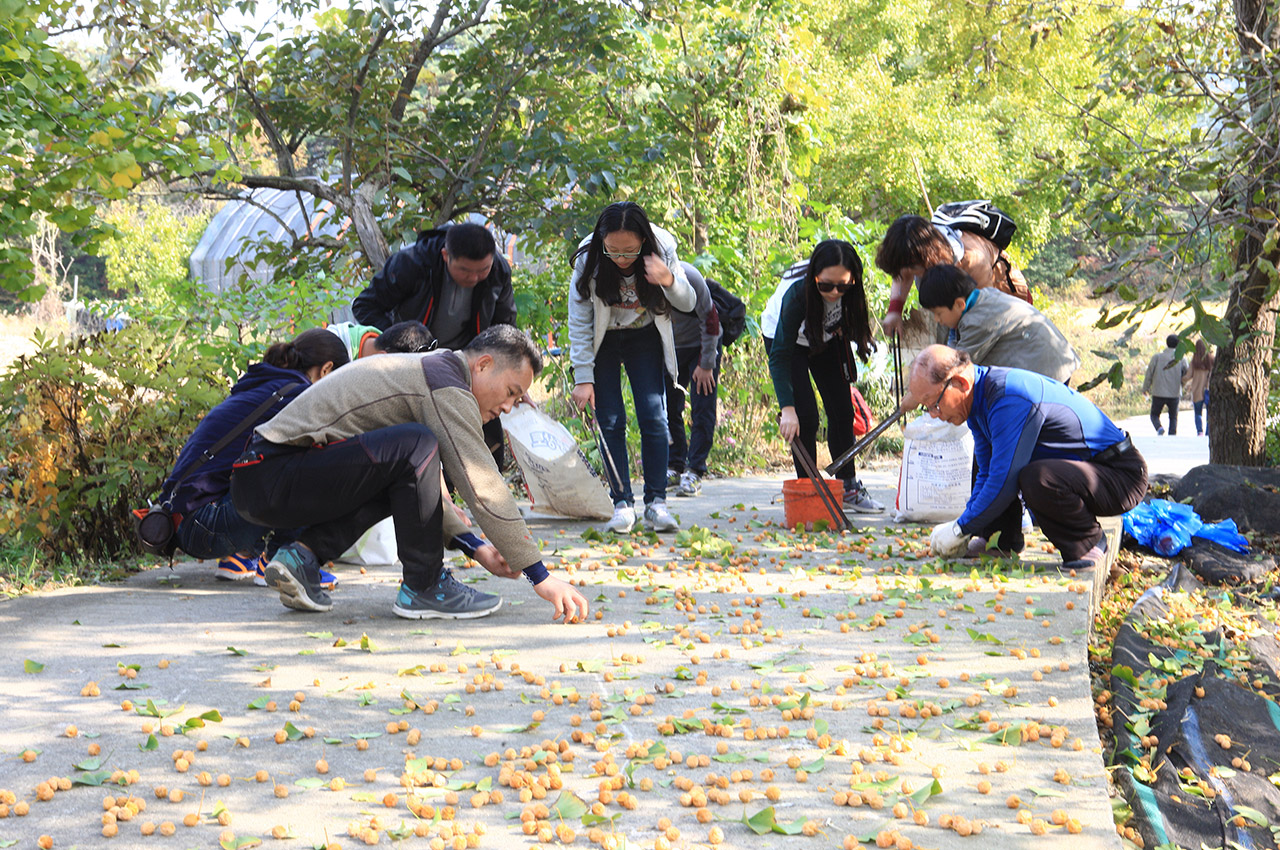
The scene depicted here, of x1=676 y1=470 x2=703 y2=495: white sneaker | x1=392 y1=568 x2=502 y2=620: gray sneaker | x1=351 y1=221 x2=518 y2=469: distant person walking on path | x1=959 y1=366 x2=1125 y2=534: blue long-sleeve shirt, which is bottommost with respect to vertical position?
x1=392 y1=568 x2=502 y2=620: gray sneaker

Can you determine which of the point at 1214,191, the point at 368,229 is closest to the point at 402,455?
the point at 368,229

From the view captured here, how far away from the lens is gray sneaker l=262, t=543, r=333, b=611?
12.2 feet

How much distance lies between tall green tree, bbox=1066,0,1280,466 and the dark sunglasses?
1184mm

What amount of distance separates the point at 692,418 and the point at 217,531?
3846 mm

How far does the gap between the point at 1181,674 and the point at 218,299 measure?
4.76m

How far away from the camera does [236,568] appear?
4.54 m

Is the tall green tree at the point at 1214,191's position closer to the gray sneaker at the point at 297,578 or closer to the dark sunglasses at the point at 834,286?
the dark sunglasses at the point at 834,286

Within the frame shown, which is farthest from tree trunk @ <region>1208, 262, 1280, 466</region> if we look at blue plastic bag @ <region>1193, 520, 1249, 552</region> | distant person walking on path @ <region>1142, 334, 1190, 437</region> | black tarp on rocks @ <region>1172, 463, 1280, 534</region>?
distant person walking on path @ <region>1142, 334, 1190, 437</region>

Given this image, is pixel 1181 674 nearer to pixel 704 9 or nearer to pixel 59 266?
pixel 704 9

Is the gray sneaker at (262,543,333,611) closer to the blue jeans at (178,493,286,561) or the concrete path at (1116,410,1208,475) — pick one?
the blue jeans at (178,493,286,561)

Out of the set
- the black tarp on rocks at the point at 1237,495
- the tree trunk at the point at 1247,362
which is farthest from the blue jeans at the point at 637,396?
the tree trunk at the point at 1247,362

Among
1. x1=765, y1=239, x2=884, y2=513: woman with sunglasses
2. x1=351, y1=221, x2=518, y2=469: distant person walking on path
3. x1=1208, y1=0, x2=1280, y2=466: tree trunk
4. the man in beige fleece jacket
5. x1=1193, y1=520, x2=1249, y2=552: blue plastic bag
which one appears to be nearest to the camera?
the man in beige fleece jacket

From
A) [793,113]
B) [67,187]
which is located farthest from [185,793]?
[793,113]

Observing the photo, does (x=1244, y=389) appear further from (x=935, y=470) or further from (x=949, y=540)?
(x=949, y=540)
